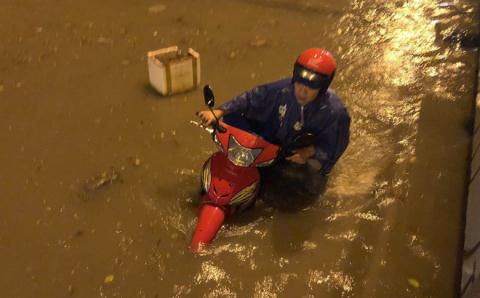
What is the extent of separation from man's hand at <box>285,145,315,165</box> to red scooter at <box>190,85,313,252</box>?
0.23 ft

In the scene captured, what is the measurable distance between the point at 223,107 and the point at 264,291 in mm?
871

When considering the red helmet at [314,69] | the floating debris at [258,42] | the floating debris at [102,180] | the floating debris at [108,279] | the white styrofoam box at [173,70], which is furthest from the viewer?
the floating debris at [258,42]

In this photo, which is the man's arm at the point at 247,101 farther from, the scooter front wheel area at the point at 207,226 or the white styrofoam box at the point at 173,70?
the white styrofoam box at the point at 173,70

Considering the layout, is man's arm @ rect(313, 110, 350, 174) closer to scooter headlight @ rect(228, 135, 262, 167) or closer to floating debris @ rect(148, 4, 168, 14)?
scooter headlight @ rect(228, 135, 262, 167)

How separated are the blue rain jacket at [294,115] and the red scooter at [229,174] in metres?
0.17

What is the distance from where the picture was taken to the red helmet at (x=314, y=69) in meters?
1.98

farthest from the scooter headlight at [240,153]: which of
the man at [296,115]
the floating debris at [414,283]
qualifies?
the floating debris at [414,283]

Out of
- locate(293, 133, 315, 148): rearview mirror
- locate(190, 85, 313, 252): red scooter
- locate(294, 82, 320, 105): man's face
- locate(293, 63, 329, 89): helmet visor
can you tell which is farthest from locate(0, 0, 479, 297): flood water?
locate(293, 63, 329, 89): helmet visor

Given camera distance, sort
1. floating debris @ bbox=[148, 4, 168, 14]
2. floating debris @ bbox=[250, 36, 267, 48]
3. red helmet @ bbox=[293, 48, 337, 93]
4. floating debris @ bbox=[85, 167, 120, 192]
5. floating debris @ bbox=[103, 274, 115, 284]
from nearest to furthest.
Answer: red helmet @ bbox=[293, 48, 337, 93]
floating debris @ bbox=[103, 274, 115, 284]
floating debris @ bbox=[85, 167, 120, 192]
floating debris @ bbox=[250, 36, 267, 48]
floating debris @ bbox=[148, 4, 168, 14]

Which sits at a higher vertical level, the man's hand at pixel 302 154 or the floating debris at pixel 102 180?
the man's hand at pixel 302 154

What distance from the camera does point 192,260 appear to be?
2193 mm

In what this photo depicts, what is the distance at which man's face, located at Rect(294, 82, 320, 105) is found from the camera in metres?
2.05

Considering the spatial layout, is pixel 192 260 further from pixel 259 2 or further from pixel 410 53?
pixel 259 2

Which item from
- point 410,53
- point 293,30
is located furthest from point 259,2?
point 410,53
